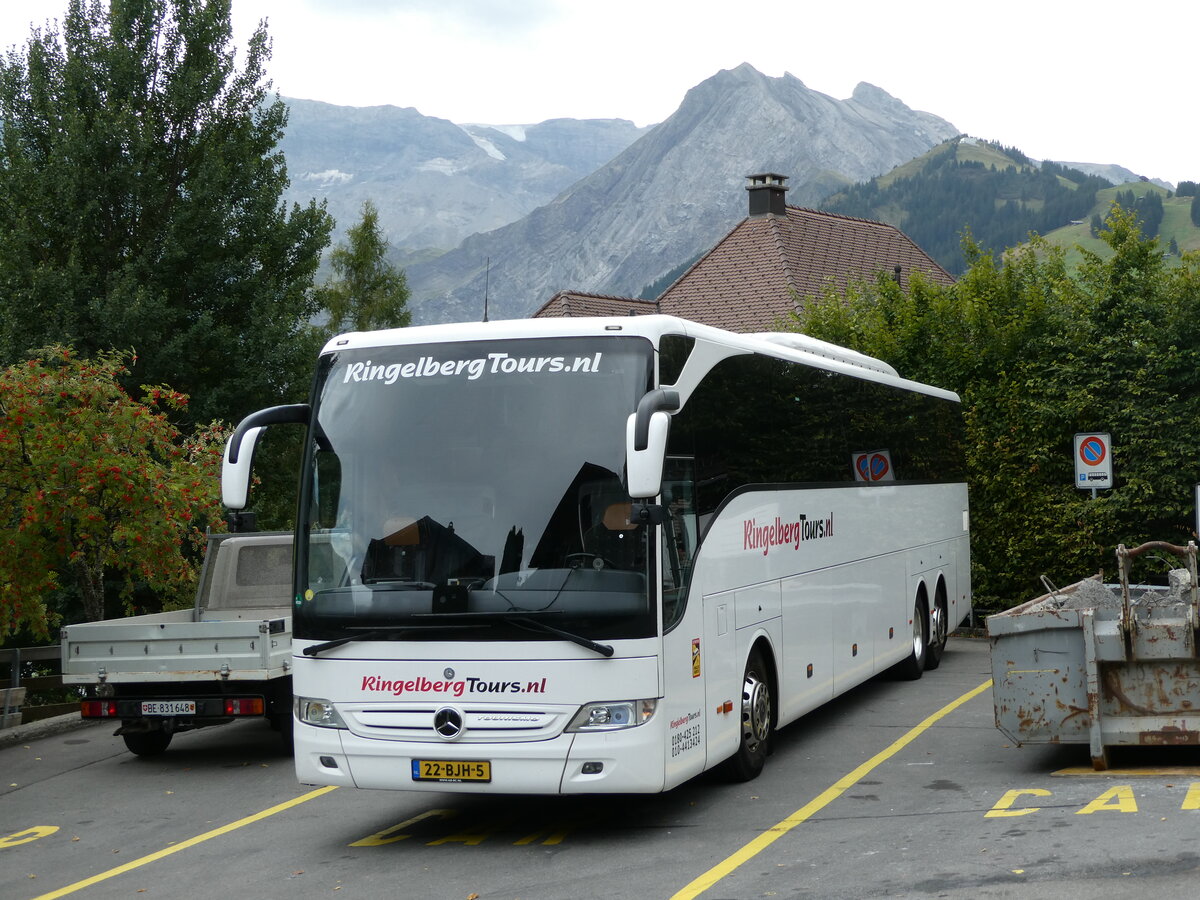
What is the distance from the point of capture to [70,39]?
28.1 m

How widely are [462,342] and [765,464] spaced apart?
9.88ft

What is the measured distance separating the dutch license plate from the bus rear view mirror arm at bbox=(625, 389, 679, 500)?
1.89 meters

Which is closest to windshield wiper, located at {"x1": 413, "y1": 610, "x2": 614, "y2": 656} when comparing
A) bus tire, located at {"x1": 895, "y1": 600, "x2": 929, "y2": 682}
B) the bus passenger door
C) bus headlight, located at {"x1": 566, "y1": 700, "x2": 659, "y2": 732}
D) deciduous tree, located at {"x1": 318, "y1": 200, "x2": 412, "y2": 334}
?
bus headlight, located at {"x1": 566, "y1": 700, "x2": 659, "y2": 732}

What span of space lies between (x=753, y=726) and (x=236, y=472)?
13.4ft

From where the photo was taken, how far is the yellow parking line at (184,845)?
8.38 metres

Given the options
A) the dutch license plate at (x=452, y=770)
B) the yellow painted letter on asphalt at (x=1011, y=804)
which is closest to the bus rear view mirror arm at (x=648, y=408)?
the dutch license plate at (x=452, y=770)

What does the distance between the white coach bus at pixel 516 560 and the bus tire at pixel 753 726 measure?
1.05 ft

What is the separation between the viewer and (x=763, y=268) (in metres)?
41.2

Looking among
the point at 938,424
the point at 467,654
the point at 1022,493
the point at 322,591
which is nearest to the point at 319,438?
the point at 322,591

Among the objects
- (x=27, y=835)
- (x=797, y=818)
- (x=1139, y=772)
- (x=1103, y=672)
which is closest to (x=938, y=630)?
(x=1139, y=772)

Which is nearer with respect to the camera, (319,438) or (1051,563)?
(319,438)

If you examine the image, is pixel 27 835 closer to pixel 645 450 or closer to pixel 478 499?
pixel 478 499

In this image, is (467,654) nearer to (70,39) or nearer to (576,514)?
(576,514)

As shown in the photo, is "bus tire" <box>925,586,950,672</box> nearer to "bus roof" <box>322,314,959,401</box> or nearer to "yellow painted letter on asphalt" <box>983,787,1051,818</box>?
"yellow painted letter on asphalt" <box>983,787,1051,818</box>
